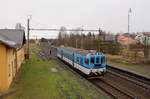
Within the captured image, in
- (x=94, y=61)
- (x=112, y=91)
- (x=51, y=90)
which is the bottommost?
(x=112, y=91)

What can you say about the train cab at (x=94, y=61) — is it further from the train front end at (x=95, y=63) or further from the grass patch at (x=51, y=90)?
the grass patch at (x=51, y=90)

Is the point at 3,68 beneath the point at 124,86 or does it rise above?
above

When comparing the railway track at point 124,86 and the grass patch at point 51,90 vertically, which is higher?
the grass patch at point 51,90

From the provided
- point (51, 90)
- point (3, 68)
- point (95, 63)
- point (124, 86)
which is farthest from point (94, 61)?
point (3, 68)

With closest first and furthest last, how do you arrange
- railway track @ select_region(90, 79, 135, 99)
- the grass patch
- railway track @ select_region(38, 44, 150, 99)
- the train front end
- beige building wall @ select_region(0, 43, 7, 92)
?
1. the grass patch
2. railway track @ select_region(90, 79, 135, 99)
3. beige building wall @ select_region(0, 43, 7, 92)
4. railway track @ select_region(38, 44, 150, 99)
5. the train front end

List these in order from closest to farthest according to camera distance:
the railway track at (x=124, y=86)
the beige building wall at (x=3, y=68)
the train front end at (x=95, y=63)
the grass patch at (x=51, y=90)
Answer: the grass patch at (x=51, y=90) → the beige building wall at (x=3, y=68) → the railway track at (x=124, y=86) → the train front end at (x=95, y=63)

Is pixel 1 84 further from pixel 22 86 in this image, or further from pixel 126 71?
pixel 126 71

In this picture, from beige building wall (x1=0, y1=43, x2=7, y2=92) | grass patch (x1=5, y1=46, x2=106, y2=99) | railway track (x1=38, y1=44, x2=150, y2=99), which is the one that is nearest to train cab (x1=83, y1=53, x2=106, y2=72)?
railway track (x1=38, y1=44, x2=150, y2=99)

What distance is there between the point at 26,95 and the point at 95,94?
15.4 feet

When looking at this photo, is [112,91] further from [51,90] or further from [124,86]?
[51,90]

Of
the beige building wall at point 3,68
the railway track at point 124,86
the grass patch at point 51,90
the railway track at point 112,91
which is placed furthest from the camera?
the railway track at point 124,86

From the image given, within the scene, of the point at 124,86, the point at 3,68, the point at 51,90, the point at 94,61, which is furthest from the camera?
the point at 94,61

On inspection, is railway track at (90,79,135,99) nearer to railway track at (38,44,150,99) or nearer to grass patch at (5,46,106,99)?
railway track at (38,44,150,99)

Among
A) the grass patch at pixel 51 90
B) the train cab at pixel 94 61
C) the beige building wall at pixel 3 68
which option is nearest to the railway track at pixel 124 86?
the train cab at pixel 94 61
